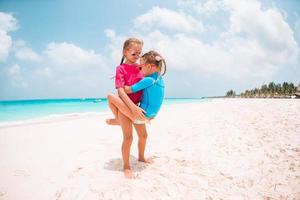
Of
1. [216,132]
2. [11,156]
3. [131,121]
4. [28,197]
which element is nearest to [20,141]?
[11,156]

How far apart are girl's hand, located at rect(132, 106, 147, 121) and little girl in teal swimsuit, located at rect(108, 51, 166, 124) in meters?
0.04

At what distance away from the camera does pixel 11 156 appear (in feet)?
13.7

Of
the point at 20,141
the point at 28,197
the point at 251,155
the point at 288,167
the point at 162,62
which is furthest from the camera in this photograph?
the point at 20,141

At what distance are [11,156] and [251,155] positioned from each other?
4.39 m

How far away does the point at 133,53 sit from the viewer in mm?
3066

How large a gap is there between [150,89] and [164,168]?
1.22m

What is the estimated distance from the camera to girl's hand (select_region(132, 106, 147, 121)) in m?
2.87

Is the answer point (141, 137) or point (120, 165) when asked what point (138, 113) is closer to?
point (141, 137)

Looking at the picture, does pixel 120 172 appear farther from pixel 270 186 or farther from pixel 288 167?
pixel 288 167

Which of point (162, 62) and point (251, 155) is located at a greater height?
point (162, 62)

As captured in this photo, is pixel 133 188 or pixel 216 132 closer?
pixel 133 188

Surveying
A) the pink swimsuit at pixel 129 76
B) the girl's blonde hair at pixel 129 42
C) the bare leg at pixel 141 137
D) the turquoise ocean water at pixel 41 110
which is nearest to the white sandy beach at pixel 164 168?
the bare leg at pixel 141 137

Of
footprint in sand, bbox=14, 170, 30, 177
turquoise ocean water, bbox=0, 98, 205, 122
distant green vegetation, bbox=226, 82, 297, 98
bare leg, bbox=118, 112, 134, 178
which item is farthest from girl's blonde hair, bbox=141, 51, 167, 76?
distant green vegetation, bbox=226, 82, 297, 98

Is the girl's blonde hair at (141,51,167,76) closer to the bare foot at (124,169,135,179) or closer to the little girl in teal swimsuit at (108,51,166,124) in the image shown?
the little girl in teal swimsuit at (108,51,166,124)
